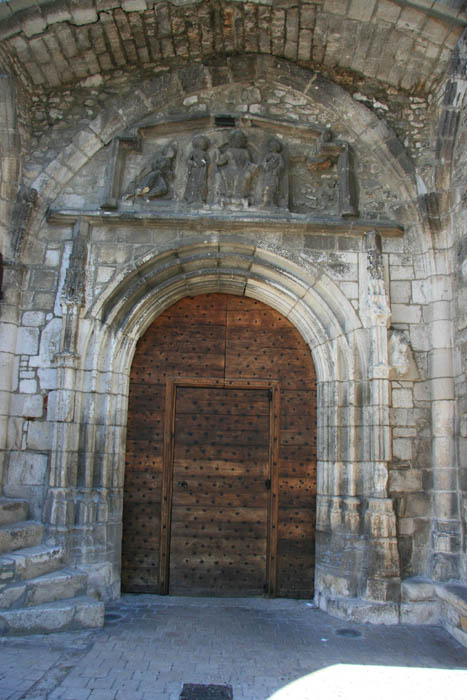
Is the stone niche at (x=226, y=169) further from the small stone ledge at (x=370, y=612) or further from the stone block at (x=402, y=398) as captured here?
the small stone ledge at (x=370, y=612)

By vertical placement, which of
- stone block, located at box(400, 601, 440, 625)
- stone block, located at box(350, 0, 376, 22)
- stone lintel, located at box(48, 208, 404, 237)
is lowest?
stone block, located at box(400, 601, 440, 625)

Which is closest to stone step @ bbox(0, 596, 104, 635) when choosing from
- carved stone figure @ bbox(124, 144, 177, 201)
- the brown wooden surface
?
the brown wooden surface

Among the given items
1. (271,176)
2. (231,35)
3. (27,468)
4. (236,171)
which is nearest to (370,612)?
(27,468)

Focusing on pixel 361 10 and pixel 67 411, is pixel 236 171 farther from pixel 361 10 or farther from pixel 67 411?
pixel 67 411

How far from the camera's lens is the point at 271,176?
5371 mm

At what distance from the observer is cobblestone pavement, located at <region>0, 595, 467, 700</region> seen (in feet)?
10.6

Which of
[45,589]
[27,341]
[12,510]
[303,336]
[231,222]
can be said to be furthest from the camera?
[303,336]

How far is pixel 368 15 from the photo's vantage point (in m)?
5.03

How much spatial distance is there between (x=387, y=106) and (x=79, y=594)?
17.4 feet

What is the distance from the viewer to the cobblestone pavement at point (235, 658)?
3223 millimetres

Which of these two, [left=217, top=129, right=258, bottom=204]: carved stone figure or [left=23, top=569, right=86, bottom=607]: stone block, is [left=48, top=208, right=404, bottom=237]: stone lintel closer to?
[left=217, top=129, right=258, bottom=204]: carved stone figure

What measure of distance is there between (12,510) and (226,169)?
3695 millimetres

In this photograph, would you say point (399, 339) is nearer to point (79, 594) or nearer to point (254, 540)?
point (254, 540)

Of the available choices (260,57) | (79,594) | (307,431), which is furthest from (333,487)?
(260,57)
